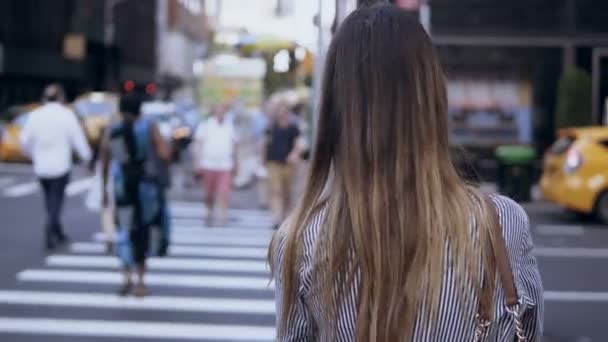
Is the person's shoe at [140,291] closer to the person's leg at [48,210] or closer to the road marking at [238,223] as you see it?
the person's leg at [48,210]

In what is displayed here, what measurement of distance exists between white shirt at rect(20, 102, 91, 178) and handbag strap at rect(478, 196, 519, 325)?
1141 centimetres

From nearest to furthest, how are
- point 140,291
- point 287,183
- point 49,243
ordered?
1. point 140,291
2. point 49,243
3. point 287,183

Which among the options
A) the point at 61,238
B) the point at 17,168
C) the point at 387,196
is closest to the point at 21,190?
the point at 17,168

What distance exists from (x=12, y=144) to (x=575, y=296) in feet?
71.6

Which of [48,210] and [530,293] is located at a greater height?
[530,293]

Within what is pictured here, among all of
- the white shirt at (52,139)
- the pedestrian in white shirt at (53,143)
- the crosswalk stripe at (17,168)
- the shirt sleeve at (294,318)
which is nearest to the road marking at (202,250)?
the pedestrian in white shirt at (53,143)

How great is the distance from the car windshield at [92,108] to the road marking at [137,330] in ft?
78.5

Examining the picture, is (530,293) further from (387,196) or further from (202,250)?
(202,250)

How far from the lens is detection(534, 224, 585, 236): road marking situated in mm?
15914

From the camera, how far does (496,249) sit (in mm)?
2248

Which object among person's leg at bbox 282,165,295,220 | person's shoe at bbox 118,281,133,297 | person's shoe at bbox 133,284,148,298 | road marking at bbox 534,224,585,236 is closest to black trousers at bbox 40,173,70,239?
person's shoe at bbox 118,281,133,297

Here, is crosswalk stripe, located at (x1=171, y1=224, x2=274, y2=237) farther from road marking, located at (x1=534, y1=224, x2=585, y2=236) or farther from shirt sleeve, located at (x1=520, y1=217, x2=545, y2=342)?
shirt sleeve, located at (x1=520, y1=217, x2=545, y2=342)

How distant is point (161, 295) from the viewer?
10.7 metres

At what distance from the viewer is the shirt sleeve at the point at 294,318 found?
2.36 m
